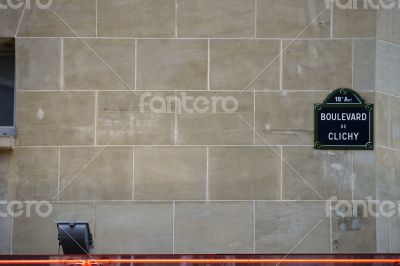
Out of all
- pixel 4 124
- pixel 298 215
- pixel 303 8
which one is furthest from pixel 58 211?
pixel 303 8

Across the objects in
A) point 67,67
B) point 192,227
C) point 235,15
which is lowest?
point 192,227

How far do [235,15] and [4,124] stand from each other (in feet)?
15.8

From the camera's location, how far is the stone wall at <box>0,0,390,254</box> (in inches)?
568

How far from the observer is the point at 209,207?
14.5 m

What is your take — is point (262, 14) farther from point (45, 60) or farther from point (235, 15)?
point (45, 60)
